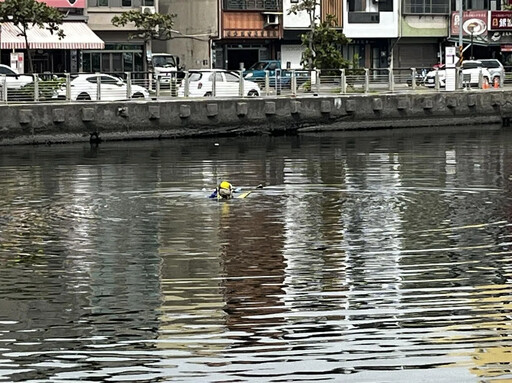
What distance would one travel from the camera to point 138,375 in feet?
45.9

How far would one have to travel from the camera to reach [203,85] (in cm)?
5497

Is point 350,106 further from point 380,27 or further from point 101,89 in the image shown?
point 380,27

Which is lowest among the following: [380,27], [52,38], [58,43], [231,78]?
[231,78]

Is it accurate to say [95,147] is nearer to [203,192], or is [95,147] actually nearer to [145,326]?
[203,192]

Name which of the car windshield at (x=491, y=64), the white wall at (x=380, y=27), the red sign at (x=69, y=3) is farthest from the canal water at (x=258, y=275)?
the white wall at (x=380, y=27)

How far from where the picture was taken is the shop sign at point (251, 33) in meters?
79.6

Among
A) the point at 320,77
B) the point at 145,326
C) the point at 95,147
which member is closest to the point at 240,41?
the point at 320,77

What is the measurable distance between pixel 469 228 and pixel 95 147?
24844mm

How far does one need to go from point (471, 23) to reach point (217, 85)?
3229 centimetres

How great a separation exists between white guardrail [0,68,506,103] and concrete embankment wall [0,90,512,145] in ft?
3.87

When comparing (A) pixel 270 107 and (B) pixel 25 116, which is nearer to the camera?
(B) pixel 25 116

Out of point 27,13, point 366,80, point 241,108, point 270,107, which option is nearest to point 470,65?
point 366,80

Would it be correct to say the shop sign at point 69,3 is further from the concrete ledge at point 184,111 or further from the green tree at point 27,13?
the concrete ledge at point 184,111

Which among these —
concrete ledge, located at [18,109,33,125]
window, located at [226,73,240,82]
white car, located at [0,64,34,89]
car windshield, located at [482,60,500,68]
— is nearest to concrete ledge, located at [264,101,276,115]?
window, located at [226,73,240,82]
